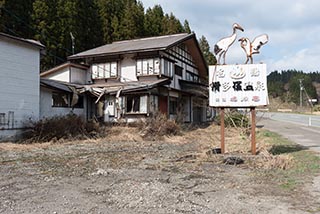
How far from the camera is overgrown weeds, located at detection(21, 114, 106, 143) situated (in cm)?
1280

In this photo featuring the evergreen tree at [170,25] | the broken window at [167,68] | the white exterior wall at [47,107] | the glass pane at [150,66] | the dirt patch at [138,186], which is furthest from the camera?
the evergreen tree at [170,25]

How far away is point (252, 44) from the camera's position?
9141 mm

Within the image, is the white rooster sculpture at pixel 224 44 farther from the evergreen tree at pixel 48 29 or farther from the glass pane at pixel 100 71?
the evergreen tree at pixel 48 29

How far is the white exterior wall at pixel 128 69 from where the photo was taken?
64.3ft

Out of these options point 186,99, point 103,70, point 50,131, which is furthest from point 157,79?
point 50,131

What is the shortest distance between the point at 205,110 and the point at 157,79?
11502 millimetres

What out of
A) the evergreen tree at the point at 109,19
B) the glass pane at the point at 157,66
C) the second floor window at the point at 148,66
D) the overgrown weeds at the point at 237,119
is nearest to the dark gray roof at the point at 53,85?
the second floor window at the point at 148,66

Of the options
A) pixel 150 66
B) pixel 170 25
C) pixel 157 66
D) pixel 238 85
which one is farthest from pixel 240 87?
pixel 170 25

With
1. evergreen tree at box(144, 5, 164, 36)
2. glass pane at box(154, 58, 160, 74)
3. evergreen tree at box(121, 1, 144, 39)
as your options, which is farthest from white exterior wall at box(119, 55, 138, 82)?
evergreen tree at box(144, 5, 164, 36)

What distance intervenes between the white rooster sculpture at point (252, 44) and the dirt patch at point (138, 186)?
3094 mm

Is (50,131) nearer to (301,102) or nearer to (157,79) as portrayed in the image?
(157,79)

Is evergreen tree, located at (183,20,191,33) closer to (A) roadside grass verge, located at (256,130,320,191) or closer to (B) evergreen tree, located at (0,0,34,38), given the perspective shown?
(B) evergreen tree, located at (0,0,34,38)

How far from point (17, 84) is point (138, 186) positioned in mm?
9569

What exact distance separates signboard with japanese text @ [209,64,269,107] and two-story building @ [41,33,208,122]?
7.68 m
